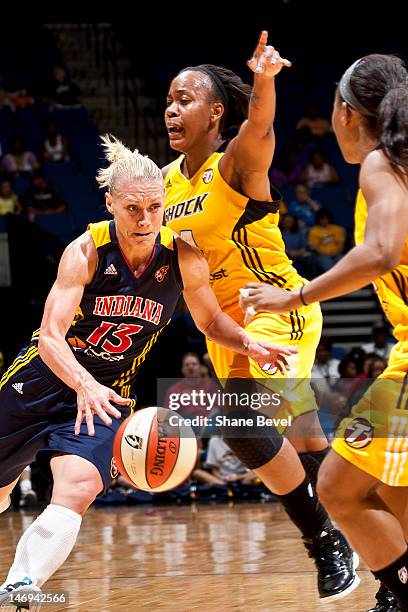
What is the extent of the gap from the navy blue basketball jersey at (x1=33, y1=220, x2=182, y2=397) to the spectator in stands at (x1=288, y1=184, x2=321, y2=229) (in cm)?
906

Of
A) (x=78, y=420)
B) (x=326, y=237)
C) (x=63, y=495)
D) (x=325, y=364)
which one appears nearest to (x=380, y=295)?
(x=78, y=420)

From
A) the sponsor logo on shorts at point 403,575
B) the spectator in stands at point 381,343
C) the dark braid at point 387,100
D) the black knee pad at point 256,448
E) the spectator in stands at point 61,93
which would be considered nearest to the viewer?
the dark braid at point 387,100

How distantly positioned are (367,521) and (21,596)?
4.37 ft

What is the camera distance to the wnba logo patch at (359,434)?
133 inches

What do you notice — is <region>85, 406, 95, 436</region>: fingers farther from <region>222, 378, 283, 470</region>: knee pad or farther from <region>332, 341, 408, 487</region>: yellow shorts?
<region>222, 378, 283, 470</region>: knee pad

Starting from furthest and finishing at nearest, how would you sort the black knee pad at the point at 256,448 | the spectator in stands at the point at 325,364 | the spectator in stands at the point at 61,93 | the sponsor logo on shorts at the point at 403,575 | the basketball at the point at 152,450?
the spectator in stands at the point at 61,93
the spectator in stands at the point at 325,364
the black knee pad at the point at 256,448
the basketball at the point at 152,450
the sponsor logo on shorts at the point at 403,575

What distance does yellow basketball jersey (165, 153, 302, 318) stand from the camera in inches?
199

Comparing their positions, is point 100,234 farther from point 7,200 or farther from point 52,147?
point 52,147

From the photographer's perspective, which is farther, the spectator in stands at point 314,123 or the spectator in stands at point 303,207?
the spectator in stands at point 314,123

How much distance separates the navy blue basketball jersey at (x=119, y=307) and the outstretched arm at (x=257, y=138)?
70 centimetres

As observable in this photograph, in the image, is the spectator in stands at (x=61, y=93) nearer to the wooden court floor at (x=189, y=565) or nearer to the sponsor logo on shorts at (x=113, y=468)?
the wooden court floor at (x=189, y=565)

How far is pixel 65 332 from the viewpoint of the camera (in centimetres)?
405

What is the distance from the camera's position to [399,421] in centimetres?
337

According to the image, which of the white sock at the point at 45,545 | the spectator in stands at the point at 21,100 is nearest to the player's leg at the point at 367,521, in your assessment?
the white sock at the point at 45,545
